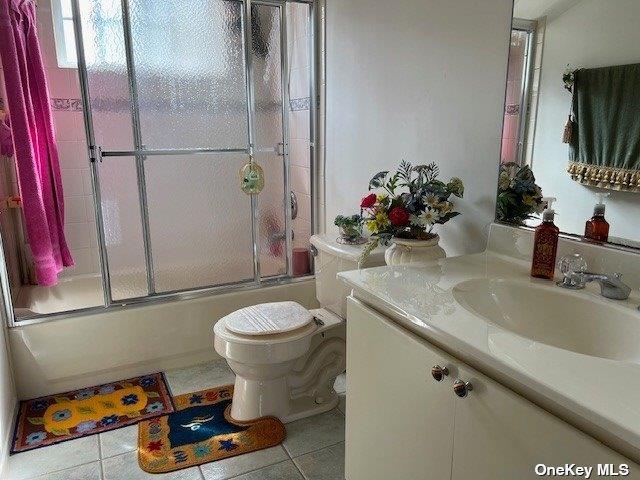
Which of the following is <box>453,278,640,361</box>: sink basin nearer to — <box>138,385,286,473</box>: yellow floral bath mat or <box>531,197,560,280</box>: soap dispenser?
<box>531,197,560,280</box>: soap dispenser

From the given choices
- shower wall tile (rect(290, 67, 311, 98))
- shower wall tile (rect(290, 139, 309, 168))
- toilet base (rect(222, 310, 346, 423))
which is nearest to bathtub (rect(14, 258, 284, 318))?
shower wall tile (rect(290, 139, 309, 168))

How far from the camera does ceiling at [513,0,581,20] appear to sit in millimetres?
1314

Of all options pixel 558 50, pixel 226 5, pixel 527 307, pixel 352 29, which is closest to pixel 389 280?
pixel 527 307

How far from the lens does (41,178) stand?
7.50 feet

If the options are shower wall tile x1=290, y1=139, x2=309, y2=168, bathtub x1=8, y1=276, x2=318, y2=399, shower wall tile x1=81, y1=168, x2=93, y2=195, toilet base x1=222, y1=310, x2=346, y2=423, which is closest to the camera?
toilet base x1=222, y1=310, x2=346, y2=423

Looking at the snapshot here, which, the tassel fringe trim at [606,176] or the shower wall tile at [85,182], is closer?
the tassel fringe trim at [606,176]

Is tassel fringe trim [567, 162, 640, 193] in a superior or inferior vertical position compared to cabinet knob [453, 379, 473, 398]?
superior

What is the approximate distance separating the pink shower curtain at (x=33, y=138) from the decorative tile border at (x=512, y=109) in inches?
77.9

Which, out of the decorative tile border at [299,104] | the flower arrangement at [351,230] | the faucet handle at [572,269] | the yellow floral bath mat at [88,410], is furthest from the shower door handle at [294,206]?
the faucet handle at [572,269]

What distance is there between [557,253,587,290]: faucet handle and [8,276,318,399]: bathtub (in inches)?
67.0

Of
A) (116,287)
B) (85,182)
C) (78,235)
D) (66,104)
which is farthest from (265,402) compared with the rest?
(66,104)

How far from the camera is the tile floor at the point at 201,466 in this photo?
1.72 m

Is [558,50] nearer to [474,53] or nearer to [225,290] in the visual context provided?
[474,53]

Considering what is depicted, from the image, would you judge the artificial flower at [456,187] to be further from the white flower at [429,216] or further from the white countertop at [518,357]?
the white countertop at [518,357]
